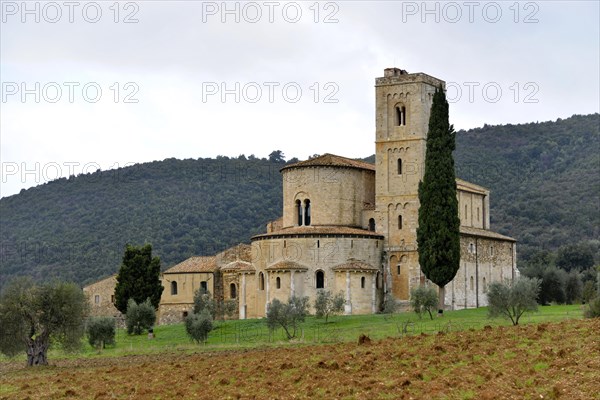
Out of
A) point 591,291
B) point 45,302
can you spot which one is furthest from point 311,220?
point 45,302

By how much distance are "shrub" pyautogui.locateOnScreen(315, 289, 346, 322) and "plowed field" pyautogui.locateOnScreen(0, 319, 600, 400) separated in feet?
64.1

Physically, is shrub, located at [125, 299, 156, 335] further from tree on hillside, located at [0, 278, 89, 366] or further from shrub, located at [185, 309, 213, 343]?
tree on hillside, located at [0, 278, 89, 366]

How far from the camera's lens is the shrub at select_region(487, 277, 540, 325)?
4669cm

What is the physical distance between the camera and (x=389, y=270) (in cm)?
6538

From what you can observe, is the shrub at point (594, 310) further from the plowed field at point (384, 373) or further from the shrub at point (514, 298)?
the plowed field at point (384, 373)

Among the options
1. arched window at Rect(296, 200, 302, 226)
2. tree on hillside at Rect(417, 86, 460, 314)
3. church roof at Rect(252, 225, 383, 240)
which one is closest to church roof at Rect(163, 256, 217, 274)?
church roof at Rect(252, 225, 383, 240)

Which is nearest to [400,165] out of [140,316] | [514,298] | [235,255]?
[235,255]

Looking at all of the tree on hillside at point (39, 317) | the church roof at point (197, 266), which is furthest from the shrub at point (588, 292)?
the tree on hillside at point (39, 317)

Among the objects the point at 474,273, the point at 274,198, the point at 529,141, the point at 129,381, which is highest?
the point at 529,141

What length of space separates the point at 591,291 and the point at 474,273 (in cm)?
747

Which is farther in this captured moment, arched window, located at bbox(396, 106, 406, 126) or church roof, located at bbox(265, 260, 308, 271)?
arched window, located at bbox(396, 106, 406, 126)

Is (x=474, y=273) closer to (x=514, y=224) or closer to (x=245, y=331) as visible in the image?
(x=245, y=331)

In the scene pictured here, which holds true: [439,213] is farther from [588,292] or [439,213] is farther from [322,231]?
[588,292]

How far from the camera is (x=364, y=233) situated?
6469 centimetres
